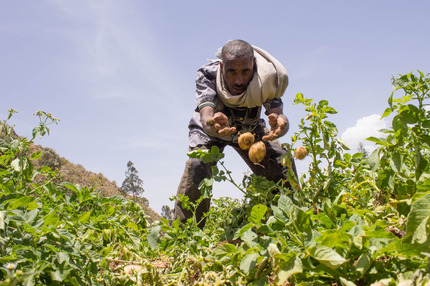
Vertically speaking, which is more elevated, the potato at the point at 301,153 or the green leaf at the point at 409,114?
the potato at the point at 301,153

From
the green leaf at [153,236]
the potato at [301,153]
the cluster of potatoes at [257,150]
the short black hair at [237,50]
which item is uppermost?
the short black hair at [237,50]

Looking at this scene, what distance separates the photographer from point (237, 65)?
2.78 metres

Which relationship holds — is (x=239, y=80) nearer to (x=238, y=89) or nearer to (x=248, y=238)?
(x=238, y=89)

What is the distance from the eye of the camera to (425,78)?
1.12m

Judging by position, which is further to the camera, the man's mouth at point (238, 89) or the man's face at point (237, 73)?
the man's mouth at point (238, 89)

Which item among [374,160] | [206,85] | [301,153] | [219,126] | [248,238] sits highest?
[206,85]

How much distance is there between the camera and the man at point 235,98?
2.83 meters

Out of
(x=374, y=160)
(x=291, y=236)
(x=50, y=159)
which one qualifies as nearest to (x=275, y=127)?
(x=374, y=160)

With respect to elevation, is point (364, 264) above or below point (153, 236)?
below

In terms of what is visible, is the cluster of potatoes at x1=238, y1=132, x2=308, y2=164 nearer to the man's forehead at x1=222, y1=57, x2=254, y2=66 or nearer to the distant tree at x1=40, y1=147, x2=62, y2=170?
the man's forehead at x1=222, y1=57, x2=254, y2=66

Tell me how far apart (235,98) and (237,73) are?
205 millimetres

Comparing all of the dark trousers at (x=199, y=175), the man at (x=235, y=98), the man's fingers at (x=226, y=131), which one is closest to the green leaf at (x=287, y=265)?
the man's fingers at (x=226, y=131)

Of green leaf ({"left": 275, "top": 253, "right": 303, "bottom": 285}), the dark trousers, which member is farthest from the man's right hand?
green leaf ({"left": 275, "top": 253, "right": 303, "bottom": 285})

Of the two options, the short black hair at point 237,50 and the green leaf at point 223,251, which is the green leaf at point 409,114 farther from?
→ the short black hair at point 237,50
